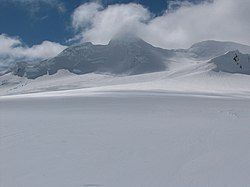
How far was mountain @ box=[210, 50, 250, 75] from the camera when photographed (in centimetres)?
14488

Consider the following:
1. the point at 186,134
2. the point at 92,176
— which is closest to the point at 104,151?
the point at 92,176

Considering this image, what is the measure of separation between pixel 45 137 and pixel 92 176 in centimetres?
465

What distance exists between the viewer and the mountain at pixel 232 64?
144875mm

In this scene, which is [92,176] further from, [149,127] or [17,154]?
[149,127]

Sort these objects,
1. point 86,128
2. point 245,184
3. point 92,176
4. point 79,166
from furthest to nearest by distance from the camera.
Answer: point 86,128, point 79,166, point 92,176, point 245,184

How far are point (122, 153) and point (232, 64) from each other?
144943 mm

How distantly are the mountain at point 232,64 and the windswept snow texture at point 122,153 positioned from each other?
5131 inches

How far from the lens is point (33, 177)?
349 inches

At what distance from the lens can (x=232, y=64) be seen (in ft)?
494

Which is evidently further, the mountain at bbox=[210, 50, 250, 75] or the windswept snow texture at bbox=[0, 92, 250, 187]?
the mountain at bbox=[210, 50, 250, 75]

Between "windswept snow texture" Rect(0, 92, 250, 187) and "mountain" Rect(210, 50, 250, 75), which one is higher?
"mountain" Rect(210, 50, 250, 75)

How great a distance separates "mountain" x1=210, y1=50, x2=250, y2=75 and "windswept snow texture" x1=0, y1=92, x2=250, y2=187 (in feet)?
428

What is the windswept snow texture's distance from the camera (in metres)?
8.82

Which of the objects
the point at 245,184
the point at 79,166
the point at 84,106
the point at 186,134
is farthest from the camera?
the point at 84,106
